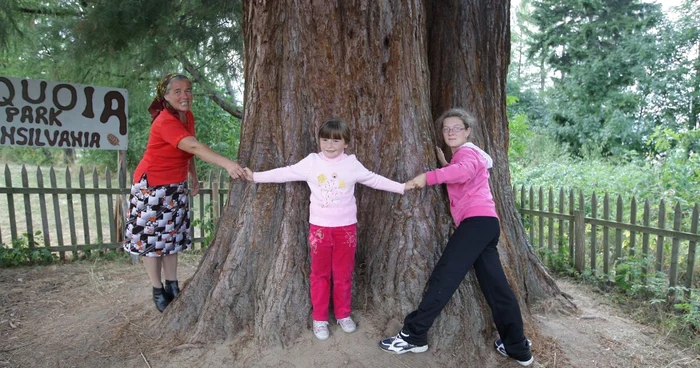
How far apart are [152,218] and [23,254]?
12.8ft

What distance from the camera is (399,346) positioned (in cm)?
285

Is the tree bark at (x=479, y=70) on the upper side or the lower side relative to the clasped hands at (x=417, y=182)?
upper

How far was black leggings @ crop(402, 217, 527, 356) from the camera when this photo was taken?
2.83 meters

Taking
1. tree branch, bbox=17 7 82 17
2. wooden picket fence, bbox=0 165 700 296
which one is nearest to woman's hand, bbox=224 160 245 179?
wooden picket fence, bbox=0 165 700 296

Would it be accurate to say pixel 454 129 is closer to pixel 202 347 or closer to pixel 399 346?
pixel 399 346

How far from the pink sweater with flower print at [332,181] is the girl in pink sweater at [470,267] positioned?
13.5 inches

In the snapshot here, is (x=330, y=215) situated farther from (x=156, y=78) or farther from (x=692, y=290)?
(x=156, y=78)

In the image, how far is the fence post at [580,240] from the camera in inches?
215

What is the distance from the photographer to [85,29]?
582 cm

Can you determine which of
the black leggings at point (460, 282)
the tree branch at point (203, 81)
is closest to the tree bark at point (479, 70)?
the black leggings at point (460, 282)

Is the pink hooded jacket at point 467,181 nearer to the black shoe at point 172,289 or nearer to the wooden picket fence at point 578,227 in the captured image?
the black shoe at point 172,289

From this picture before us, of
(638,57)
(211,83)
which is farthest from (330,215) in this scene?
(638,57)

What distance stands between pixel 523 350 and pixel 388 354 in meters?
0.88

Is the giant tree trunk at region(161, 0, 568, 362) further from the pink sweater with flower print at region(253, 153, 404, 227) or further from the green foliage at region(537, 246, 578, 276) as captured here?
the green foliage at region(537, 246, 578, 276)
